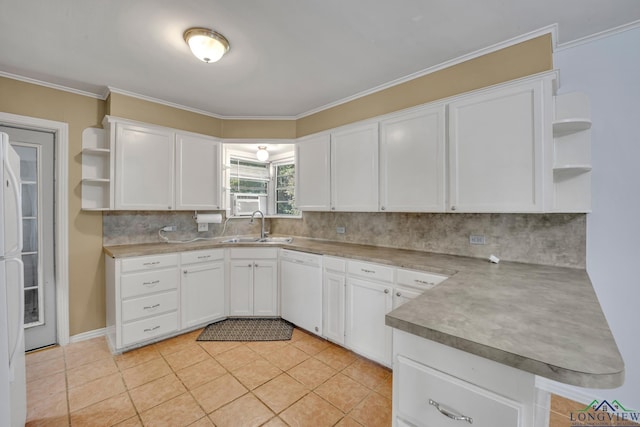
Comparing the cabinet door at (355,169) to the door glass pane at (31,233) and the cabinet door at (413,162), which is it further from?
the door glass pane at (31,233)

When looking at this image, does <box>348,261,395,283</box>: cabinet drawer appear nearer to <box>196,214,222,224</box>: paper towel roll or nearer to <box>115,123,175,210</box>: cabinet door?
<box>196,214,222,224</box>: paper towel roll

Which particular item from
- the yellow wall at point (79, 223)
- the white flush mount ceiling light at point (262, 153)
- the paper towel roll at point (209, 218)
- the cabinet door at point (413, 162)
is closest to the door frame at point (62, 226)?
the yellow wall at point (79, 223)

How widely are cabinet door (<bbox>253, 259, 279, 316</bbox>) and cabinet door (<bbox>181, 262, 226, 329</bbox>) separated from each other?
1.24 feet

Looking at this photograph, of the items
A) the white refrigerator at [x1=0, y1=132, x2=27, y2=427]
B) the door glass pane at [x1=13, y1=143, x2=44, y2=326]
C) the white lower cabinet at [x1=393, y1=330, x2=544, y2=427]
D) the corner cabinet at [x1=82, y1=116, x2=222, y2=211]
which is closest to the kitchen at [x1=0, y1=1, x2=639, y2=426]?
the corner cabinet at [x1=82, y1=116, x2=222, y2=211]

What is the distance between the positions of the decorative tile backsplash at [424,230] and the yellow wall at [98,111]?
0.83 ft

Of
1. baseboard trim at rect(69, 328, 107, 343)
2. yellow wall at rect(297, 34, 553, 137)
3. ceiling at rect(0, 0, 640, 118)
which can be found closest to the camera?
ceiling at rect(0, 0, 640, 118)

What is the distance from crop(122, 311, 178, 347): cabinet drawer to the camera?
2.58 m

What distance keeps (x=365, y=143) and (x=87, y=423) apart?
2959mm

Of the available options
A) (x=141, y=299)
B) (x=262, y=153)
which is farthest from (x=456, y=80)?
(x=141, y=299)

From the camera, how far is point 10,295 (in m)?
1.39

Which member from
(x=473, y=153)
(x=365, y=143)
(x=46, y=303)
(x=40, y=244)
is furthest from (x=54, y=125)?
(x=473, y=153)

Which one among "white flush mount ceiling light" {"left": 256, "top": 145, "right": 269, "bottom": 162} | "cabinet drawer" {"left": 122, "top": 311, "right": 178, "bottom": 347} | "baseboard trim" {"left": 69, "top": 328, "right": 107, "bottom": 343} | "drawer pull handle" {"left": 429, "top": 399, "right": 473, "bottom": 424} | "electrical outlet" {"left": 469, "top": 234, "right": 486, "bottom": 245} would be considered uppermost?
"white flush mount ceiling light" {"left": 256, "top": 145, "right": 269, "bottom": 162}

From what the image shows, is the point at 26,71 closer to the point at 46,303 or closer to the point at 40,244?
the point at 40,244

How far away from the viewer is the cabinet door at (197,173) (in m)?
3.20
